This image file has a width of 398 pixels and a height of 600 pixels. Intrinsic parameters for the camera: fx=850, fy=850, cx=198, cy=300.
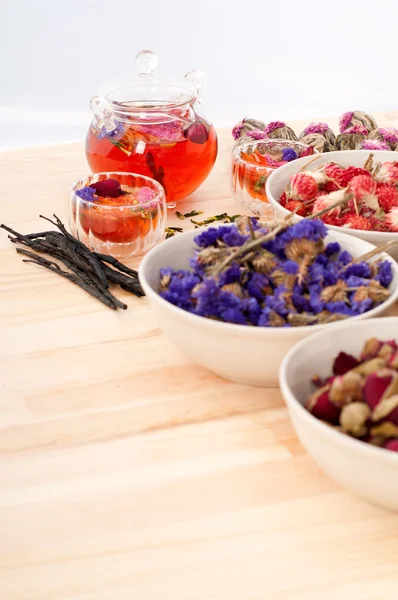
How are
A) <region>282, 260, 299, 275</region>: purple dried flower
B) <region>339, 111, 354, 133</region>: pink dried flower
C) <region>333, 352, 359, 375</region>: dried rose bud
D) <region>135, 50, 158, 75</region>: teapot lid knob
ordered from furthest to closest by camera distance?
<region>339, 111, 354, 133</region>: pink dried flower < <region>135, 50, 158, 75</region>: teapot lid knob < <region>282, 260, 299, 275</region>: purple dried flower < <region>333, 352, 359, 375</region>: dried rose bud

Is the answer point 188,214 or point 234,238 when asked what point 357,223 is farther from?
point 188,214

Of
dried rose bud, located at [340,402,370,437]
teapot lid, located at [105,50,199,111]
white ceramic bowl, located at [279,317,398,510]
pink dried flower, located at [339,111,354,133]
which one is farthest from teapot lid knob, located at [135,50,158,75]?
dried rose bud, located at [340,402,370,437]

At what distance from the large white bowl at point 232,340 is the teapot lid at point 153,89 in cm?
50

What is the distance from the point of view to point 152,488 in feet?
2.50

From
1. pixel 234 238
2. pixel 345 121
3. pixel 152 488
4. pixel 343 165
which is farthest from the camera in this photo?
pixel 345 121

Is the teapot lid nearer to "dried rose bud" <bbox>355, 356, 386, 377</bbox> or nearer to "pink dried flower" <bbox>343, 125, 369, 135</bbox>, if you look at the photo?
"pink dried flower" <bbox>343, 125, 369, 135</bbox>

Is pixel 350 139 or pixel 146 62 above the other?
pixel 146 62

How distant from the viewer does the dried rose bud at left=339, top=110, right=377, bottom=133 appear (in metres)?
1.45

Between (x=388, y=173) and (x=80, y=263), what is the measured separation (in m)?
0.43

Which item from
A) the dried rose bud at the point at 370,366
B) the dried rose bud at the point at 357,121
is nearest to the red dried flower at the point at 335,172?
the dried rose bud at the point at 357,121

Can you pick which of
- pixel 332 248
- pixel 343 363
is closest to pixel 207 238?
pixel 332 248

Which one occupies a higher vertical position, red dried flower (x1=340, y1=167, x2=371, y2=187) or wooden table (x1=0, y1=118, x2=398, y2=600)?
red dried flower (x1=340, y1=167, x2=371, y2=187)

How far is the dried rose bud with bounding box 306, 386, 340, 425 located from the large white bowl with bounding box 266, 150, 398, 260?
13.4 inches

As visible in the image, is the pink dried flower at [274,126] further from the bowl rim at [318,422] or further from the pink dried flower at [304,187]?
the bowl rim at [318,422]
